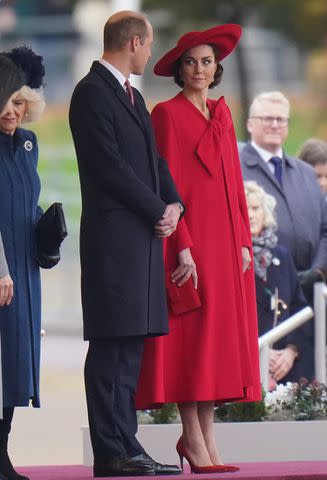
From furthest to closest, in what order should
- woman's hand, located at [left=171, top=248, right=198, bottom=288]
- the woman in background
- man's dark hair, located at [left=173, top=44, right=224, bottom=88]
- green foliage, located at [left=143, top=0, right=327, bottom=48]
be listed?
green foliage, located at [left=143, top=0, right=327, bottom=48] → the woman in background → man's dark hair, located at [left=173, top=44, right=224, bottom=88] → woman's hand, located at [left=171, top=248, right=198, bottom=288]

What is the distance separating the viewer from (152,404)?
360 inches

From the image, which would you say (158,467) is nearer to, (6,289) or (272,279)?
(6,289)

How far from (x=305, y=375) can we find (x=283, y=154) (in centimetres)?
124

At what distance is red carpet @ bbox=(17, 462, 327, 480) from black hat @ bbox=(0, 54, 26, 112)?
1522mm

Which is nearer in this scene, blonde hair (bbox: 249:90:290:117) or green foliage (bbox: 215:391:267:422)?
green foliage (bbox: 215:391:267:422)

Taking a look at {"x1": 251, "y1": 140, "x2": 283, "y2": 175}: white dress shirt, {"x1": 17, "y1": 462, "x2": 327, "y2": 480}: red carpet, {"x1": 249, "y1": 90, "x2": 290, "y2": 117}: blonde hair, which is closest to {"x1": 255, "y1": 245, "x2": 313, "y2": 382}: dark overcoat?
{"x1": 251, "y1": 140, "x2": 283, "y2": 175}: white dress shirt

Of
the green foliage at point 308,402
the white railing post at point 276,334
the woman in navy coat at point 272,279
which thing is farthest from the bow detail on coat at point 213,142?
the woman in navy coat at point 272,279

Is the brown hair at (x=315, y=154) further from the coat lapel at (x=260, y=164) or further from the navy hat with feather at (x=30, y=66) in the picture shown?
the navy hat with feather at (x=30, y=66)

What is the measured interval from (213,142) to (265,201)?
2.91 meters

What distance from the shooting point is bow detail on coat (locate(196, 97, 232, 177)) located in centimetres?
919

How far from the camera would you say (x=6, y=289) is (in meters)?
8.56

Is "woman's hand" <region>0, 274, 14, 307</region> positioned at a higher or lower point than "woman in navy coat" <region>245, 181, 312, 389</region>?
lower

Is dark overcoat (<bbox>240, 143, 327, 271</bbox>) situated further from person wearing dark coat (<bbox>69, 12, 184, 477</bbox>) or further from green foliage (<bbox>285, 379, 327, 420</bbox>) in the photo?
person wearing dark coat (<bbox>69, 12, 184, 477</bbox>)

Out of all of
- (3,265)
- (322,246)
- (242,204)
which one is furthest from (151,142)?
(322,246)
